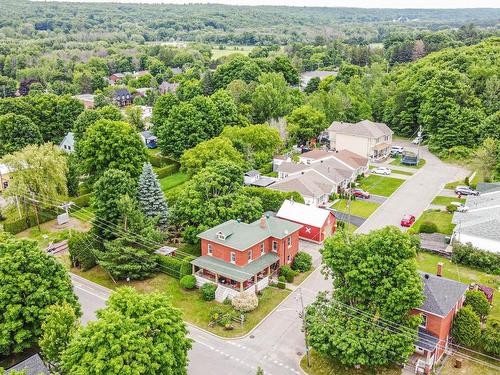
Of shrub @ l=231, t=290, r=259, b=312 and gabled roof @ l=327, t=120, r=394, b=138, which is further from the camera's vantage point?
gabled roof @ l=327, t=120, r=394, b=138

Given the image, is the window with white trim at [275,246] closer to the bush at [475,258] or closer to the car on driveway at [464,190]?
the bush at [475,258]

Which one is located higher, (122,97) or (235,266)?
(235,266)

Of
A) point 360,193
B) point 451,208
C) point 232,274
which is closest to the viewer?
point 232,274

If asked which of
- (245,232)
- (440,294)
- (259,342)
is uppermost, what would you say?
(440,294)

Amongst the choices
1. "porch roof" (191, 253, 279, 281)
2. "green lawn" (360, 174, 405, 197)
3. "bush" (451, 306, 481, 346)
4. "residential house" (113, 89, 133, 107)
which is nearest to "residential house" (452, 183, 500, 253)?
"green lawn" (360, 174, 405, 197)

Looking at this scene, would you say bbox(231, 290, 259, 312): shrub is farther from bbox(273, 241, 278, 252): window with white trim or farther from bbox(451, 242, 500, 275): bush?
bbox(451, 242, 500, 275): bush

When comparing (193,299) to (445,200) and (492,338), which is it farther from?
(445,200)

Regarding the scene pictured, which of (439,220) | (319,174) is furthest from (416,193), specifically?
(319,174)
